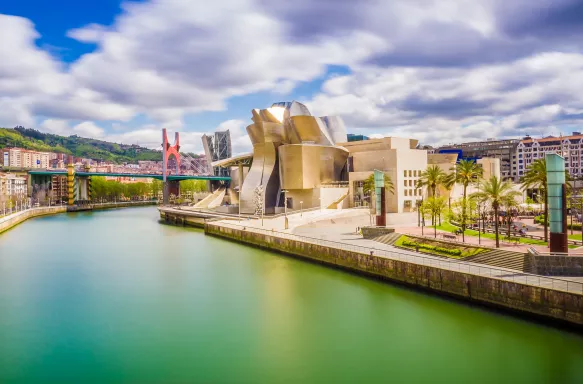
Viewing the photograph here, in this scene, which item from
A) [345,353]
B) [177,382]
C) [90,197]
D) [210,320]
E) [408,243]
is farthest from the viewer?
[90,197]

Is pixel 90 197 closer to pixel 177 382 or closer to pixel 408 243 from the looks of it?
pixel 408 243

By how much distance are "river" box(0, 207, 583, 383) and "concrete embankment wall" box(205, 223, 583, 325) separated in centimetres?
51

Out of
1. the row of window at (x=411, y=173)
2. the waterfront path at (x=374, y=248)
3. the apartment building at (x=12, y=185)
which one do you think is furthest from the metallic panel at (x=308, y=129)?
the apartment building at (x=12, y=185)

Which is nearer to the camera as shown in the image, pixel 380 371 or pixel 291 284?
pixel 380 371

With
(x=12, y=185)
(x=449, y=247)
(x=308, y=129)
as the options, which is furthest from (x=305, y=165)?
(x=12, y=185)

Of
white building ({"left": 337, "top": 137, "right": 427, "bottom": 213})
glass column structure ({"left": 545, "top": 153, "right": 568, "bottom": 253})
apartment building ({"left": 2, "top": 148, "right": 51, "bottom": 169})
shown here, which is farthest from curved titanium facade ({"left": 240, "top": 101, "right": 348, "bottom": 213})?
apartment building ({"left": 2, "top": 148, "right": 51, "bottom": 169})

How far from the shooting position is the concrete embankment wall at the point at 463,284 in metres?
14.8

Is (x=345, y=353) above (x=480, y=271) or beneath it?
beneath

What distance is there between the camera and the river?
504 inches

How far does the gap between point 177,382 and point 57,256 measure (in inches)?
942

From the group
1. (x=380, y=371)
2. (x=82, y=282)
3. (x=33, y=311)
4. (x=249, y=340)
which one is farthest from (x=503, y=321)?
(x=82, y=282)

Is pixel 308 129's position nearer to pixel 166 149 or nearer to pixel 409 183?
pixel 409 183

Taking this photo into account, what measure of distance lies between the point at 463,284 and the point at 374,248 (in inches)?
277

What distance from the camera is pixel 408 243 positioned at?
→ 2648 cm
